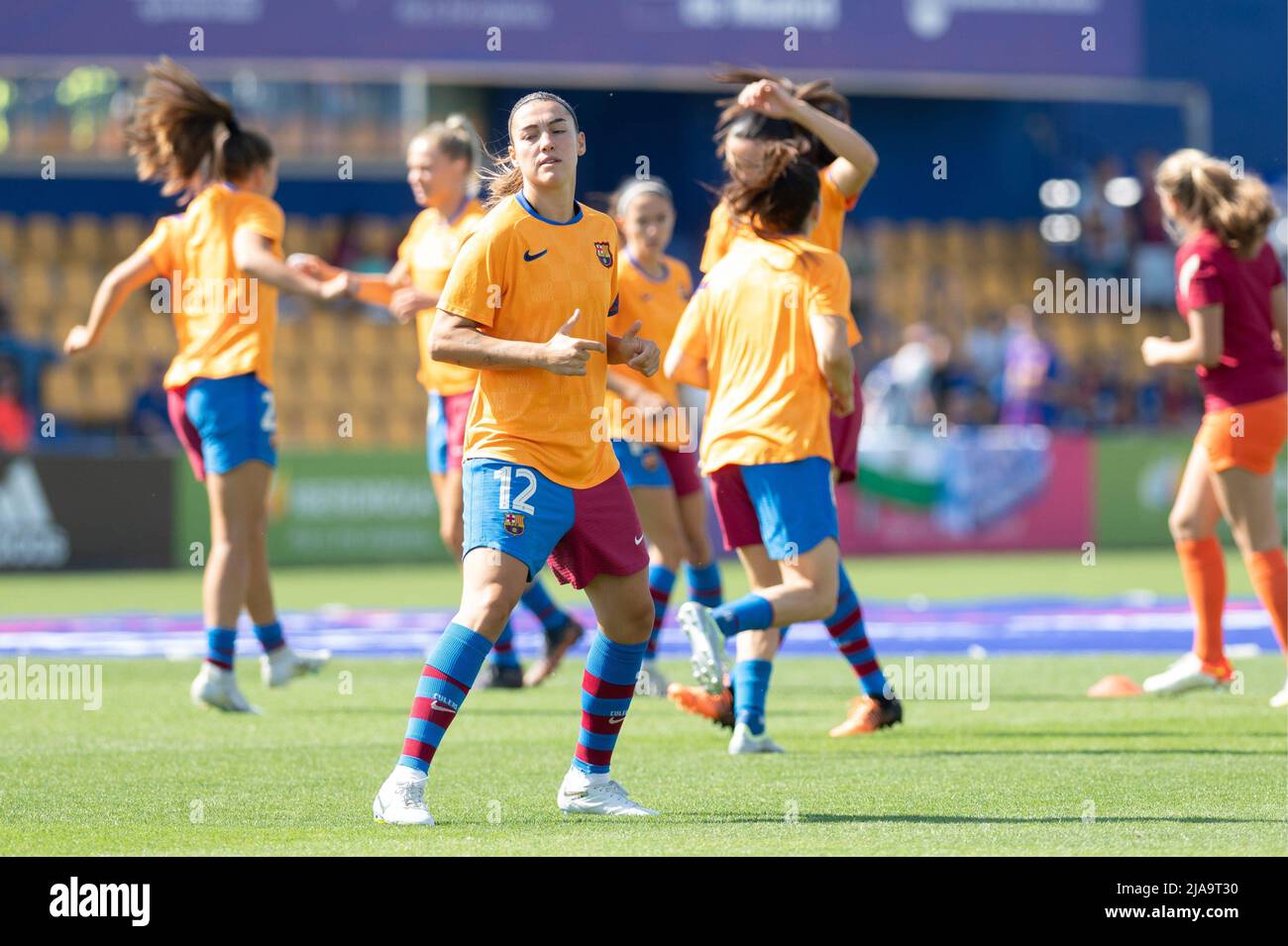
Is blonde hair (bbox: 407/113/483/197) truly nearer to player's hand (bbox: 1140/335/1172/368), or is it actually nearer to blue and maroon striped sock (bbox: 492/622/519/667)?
blue and maroon striped sock (bbox: 492/622/519/667)

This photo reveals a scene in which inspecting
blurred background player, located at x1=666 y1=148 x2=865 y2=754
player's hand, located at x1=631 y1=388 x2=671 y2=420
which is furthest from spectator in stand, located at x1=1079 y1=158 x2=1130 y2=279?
player's hand, located at x1=631 y1=388 x2=671 y2=420

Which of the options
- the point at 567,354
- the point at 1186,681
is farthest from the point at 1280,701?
the point at 567,354

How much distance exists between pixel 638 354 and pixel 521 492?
0.58 m

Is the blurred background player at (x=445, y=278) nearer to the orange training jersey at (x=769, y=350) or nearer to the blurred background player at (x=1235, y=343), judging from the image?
the orange training jersey at (x=769, y=350)

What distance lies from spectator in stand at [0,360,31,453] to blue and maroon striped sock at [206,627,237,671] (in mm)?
11064

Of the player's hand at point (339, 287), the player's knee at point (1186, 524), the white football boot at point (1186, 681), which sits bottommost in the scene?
the white football boot at point (1186, 681)

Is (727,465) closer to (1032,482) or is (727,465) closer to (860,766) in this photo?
(860,766)

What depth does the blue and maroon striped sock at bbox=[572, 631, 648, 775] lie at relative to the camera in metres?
6.20

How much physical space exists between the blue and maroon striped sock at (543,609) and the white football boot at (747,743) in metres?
2.45

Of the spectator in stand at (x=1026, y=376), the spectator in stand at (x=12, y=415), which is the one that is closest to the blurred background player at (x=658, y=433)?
the spectator in stand at (x=12, y=415)

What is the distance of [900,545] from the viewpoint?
806 inches

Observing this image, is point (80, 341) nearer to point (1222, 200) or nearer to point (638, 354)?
point (638, 354)

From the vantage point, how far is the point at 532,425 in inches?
234

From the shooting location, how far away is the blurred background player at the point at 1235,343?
8617 mm
